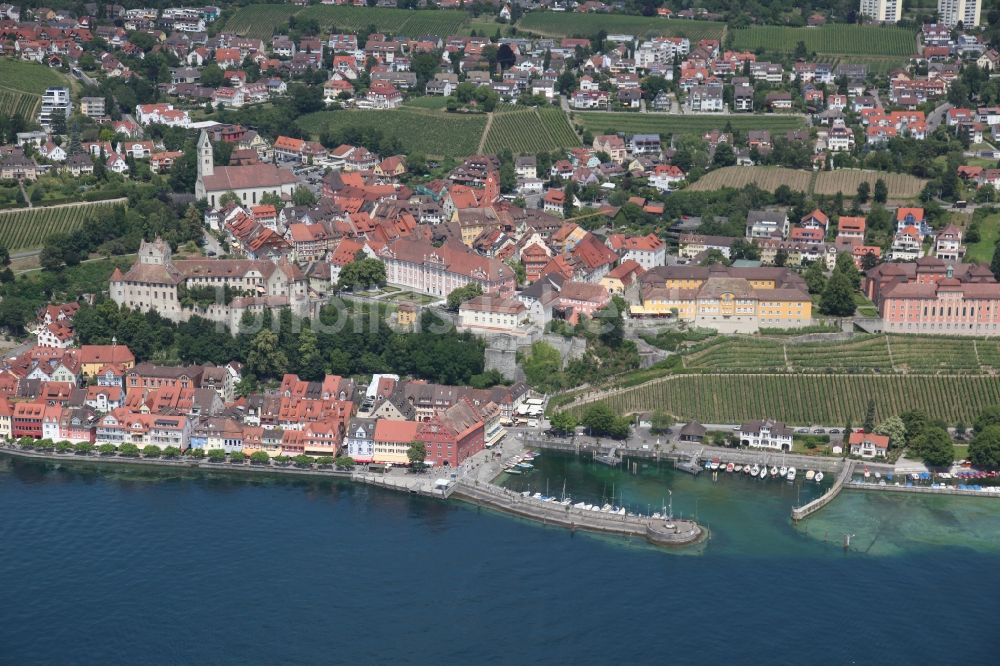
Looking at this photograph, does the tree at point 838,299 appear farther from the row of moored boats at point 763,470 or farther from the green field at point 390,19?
the green field at point 390,19

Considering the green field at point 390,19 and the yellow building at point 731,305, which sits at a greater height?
the green field at point 390,19

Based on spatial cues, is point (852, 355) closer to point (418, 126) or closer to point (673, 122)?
point (673, 122)

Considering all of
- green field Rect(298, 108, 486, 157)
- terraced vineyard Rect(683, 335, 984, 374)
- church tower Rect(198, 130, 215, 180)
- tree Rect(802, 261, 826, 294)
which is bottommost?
terraced vineyard Rect(683, 335, 984, 374)

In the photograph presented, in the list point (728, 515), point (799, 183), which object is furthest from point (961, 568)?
point (799, 183)

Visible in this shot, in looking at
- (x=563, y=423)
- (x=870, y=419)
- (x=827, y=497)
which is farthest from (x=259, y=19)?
(x=827, y=497)

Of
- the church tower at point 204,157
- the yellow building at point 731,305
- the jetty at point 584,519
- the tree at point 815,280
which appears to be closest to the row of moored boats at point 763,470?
the jetty at point 584,519

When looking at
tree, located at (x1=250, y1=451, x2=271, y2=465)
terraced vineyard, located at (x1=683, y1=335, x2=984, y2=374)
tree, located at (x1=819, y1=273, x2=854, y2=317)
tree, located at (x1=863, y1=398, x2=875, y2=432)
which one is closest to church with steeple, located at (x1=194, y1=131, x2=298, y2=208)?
tree, located at (x1=250, y1=451, x2=271, y2=465)

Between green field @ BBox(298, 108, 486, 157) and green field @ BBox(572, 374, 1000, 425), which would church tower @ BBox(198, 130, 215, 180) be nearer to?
green field @ BBox(298, 108, 486, 157)
